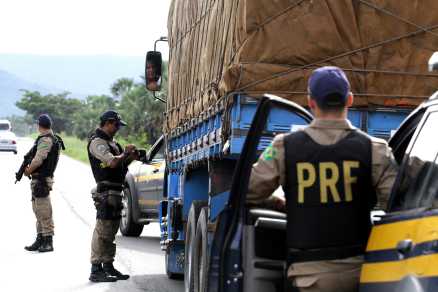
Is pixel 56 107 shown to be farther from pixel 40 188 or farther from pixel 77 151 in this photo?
pixel 40 188

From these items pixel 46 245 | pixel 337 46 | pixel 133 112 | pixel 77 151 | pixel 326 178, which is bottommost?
pixel 46 245

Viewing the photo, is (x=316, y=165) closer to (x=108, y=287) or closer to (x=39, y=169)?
(x=108, y=287)

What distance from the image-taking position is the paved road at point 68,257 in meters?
10.1

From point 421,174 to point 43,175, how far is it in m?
9.88

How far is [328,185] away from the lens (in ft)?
13.4

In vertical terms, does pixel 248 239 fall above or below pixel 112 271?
above

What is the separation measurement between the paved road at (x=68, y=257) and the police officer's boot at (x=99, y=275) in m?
0.09

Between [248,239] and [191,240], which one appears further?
[191,240]

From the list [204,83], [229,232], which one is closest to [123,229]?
[204,83]

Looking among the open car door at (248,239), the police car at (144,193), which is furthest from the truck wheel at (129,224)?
the open car door at (248,239)

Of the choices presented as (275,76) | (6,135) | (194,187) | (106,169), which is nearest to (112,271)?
(106,169)

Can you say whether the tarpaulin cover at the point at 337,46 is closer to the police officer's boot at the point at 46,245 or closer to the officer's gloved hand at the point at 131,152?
the officer's gloved hand at the point at 131,152

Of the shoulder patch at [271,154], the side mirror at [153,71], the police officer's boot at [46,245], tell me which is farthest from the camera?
the police officer's boot at [46,245]

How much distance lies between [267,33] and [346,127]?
3.04 metres
